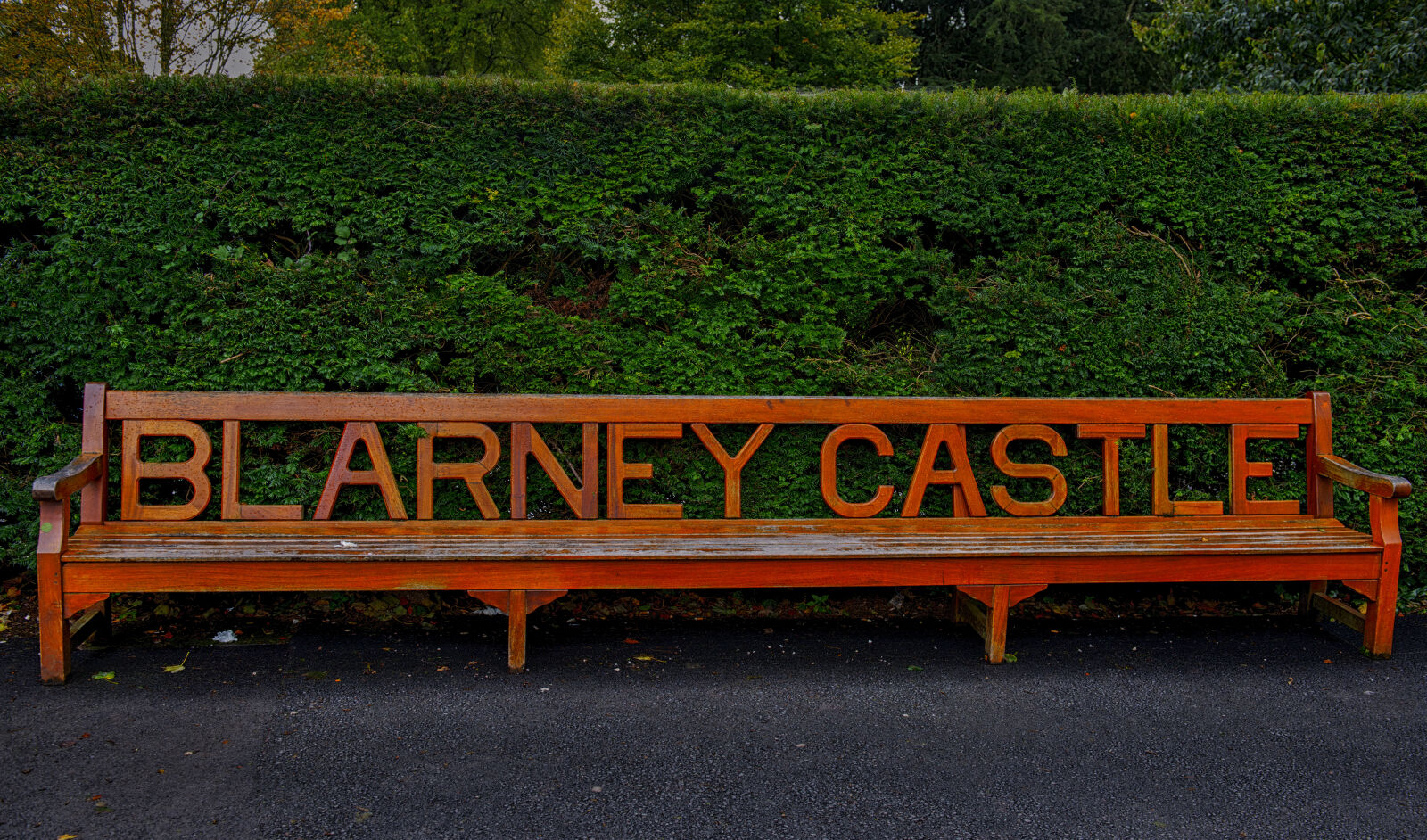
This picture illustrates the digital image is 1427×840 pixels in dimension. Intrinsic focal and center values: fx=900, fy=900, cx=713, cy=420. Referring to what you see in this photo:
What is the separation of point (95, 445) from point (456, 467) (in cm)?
142

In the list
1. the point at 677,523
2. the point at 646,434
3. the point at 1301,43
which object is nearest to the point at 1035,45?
the point at 1301,43

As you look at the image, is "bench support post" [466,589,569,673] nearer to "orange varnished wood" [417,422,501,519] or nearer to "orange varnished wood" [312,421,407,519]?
"orange varnished wood" [417,422,501,519]

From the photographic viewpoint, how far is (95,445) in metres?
3.64

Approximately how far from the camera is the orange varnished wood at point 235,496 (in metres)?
3.78

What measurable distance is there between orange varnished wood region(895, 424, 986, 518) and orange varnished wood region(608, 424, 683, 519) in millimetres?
1011

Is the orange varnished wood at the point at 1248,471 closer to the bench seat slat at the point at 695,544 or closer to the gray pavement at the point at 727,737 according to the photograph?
the bench seat slat at the point at 695,544

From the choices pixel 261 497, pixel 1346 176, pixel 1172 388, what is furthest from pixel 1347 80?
pixel 261 497

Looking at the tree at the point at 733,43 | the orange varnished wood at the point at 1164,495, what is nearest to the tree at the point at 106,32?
the tree at the point at 733,43

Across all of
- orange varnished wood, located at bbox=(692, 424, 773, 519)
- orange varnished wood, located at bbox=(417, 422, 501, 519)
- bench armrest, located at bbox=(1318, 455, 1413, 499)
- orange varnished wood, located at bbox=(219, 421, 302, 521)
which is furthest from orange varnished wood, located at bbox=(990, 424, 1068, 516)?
orange varnished wood, located at bbox=(219, 421, 302, 521)

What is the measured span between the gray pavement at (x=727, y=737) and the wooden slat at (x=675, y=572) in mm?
368

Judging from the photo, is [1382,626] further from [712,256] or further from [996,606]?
[712,256]

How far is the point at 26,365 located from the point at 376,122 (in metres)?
1.87

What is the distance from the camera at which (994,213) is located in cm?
435

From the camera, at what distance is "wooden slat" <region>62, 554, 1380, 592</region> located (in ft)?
10.8
